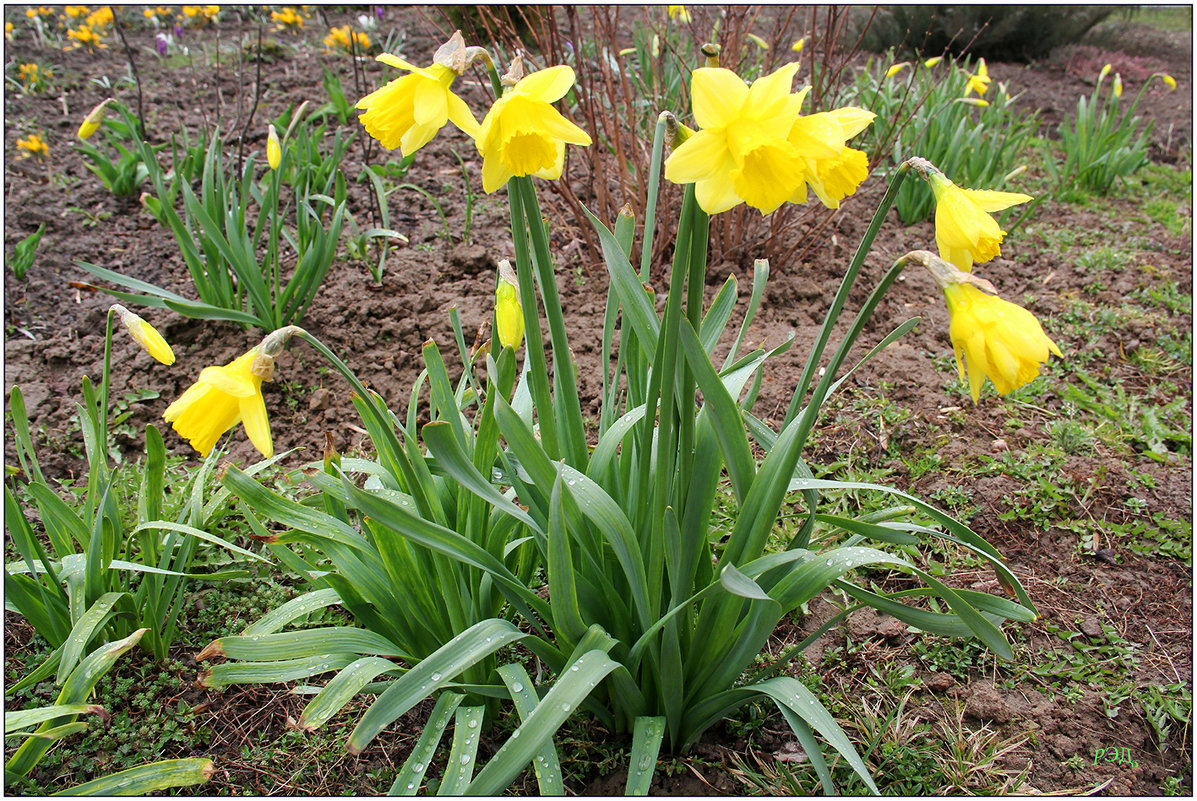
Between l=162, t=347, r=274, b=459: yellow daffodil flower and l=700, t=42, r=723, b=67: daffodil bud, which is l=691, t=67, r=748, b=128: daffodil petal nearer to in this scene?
l=700, t=42, r=723, b=67: daffodil bud

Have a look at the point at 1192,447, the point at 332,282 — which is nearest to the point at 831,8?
the point at 1192,447

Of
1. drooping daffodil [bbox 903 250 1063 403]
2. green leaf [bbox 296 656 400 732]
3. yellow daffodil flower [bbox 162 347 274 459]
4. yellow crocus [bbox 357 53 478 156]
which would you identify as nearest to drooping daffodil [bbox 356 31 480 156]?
yellow crocus [bbox 357 53 478 156]

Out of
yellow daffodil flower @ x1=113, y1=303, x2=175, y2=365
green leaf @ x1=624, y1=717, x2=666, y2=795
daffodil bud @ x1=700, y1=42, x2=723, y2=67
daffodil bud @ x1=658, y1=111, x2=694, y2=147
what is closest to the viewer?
daffodil bud @ x1=658, y1=111, x2=694, y2=147

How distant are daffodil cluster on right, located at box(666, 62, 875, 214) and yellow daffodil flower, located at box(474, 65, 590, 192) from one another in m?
0.15

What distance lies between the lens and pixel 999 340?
920mm

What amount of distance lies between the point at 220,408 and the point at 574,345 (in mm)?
1824

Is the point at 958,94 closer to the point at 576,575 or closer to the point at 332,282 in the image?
the point at 332,282

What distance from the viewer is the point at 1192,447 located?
98.5 inches

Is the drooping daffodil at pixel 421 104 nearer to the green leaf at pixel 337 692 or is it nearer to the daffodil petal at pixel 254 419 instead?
the daffodil petal at pixel 254 419

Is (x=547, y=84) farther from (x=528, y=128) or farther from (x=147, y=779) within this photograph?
(x=147, y=779)

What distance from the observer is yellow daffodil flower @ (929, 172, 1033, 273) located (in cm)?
95

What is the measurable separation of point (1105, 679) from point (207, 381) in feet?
6.51

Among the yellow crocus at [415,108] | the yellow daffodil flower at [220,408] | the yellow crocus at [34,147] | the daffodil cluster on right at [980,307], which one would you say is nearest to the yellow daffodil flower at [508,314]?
the yellow crocus at [415,108]

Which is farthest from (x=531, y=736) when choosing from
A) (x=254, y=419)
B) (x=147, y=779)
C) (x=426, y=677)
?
(x=147, y=779)
